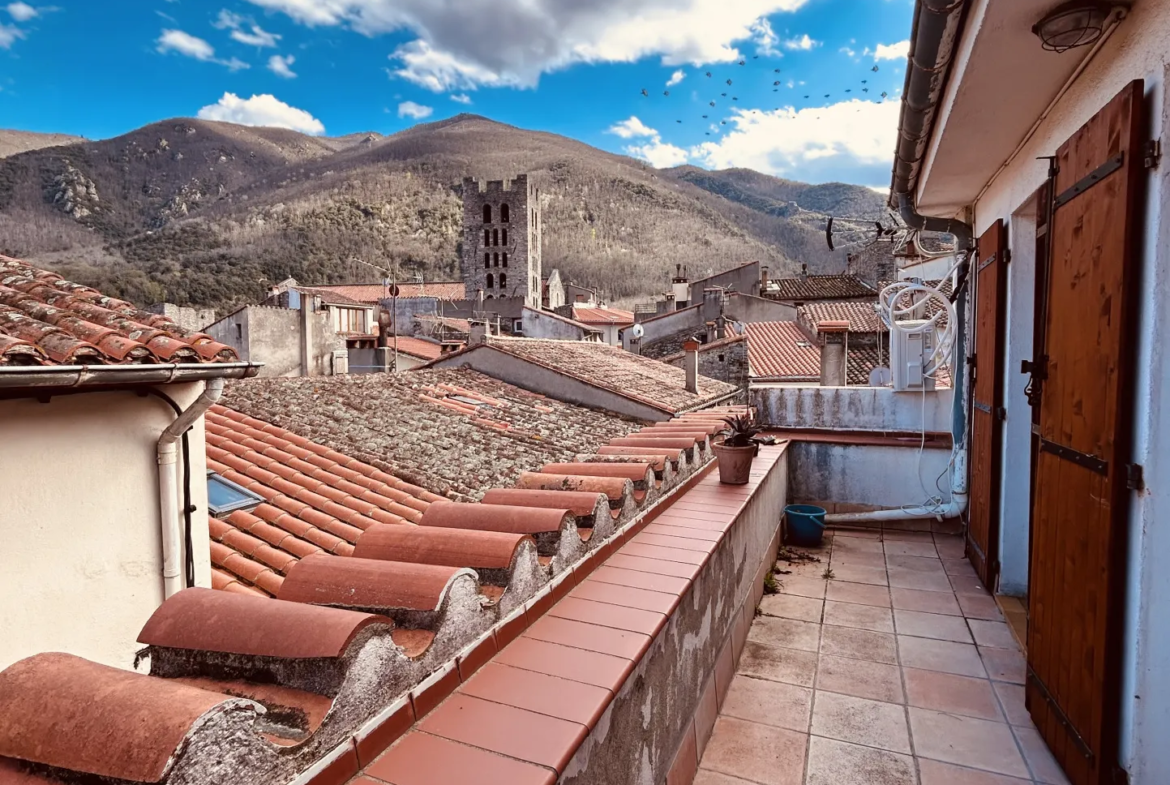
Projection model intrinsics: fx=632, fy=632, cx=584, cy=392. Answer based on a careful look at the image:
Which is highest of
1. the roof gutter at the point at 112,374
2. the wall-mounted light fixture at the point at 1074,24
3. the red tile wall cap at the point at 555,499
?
the wall-mounted light fixture at the point at 1074,24

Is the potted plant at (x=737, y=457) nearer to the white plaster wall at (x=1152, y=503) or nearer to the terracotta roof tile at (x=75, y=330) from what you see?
the white plaster wall at (x=1152, y=503)

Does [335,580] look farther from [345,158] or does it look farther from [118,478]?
[345,158]

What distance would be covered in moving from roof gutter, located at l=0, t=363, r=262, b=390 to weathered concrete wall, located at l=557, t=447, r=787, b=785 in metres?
2.85

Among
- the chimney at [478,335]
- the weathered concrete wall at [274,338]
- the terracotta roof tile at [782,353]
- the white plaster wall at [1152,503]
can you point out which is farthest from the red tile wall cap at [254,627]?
the terracotta roof tile at [782,353]

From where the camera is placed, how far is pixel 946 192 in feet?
16.1

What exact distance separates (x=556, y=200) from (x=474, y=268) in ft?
124

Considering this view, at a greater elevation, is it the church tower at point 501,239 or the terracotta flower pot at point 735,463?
the church tower at point 501,239

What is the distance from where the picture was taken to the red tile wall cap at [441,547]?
5.74ft

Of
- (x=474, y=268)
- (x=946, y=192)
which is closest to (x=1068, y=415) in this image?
(x=946, y=192)

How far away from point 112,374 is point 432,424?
5.35 meters

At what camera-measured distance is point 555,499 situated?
2387mm

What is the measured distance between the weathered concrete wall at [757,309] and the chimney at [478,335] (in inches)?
421

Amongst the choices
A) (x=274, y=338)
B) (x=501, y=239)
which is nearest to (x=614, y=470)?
(x=274, y=338)

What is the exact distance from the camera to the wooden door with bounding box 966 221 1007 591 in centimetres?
424
